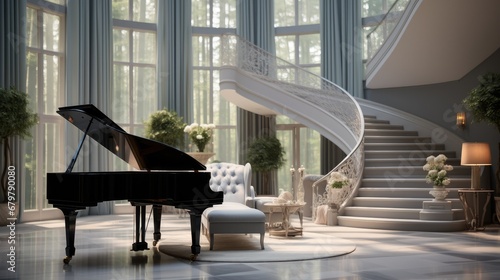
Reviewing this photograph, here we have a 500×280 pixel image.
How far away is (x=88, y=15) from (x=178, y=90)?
2.95 m

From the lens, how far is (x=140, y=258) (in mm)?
6516

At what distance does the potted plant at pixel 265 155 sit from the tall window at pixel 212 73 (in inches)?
38.0

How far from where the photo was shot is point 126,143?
650 centimetres

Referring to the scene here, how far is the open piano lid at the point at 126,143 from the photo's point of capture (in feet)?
20.4

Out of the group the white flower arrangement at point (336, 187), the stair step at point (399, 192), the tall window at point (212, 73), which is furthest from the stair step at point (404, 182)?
the tall window at point (212, 73)

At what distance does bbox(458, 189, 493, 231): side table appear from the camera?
9219 millimetres

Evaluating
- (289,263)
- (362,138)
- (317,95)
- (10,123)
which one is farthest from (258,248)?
(317,95)

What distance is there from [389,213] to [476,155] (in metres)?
1.65

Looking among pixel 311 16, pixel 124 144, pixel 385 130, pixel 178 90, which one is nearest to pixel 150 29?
pixel 178 90

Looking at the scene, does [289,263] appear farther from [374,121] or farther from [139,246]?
[374,121]

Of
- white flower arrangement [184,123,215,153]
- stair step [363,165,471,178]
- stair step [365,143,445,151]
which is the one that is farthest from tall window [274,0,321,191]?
stair step [363,165,471,178]

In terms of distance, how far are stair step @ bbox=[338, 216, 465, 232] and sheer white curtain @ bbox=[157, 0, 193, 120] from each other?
248 inches

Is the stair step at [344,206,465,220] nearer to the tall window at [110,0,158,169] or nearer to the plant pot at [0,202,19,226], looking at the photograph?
the plant pot at [0,202,19,226]

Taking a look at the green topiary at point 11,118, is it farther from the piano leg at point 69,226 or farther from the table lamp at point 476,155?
the table lamp at point 476,155
